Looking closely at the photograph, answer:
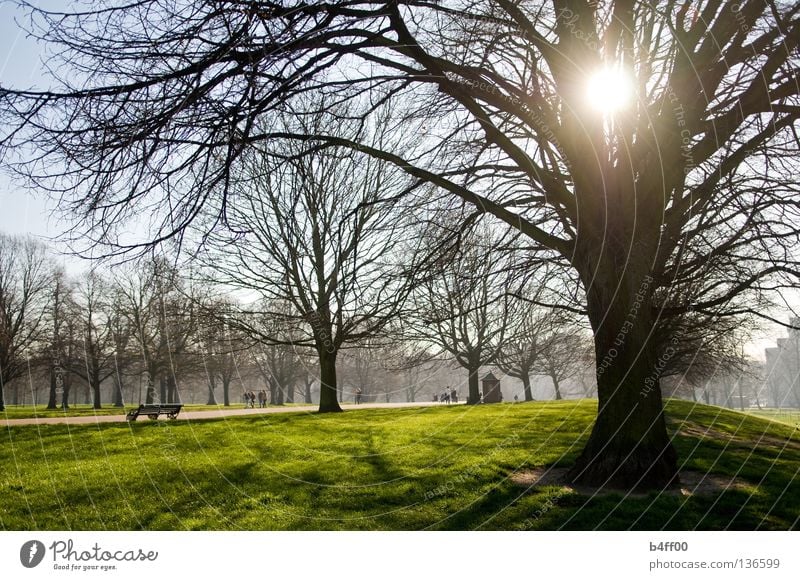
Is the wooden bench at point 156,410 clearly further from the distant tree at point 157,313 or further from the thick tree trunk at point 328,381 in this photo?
the thick tree trunk at point 328,381

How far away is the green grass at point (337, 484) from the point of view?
5449mm

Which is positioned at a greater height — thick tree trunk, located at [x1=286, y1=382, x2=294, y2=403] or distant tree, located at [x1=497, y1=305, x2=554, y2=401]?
distant tree, located at [x1=497, y1=305, x2=554, y2=401]

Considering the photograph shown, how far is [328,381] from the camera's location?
1816 cm

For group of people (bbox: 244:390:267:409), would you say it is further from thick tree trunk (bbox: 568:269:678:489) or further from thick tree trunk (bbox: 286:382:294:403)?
thick tree trunk (bbox: 568:269:678:489)

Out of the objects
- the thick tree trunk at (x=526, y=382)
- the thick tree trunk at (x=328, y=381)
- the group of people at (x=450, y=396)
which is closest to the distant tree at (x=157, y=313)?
the thick tree trunk at (x=328, y=381)

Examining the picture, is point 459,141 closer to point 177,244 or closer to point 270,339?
point 177,244

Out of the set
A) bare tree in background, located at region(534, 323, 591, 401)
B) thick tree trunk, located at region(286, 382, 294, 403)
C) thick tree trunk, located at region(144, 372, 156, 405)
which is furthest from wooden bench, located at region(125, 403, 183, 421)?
thick tree trunk, located at region(286, 382, 294, 403)

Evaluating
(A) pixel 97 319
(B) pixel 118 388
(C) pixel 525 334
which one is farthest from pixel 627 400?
(B) pixel 118 388

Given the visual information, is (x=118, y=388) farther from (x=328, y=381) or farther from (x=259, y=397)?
(x=259, y=397)

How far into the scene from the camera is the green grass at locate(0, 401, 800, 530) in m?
5.45

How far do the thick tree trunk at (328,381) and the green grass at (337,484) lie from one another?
19.1 ft

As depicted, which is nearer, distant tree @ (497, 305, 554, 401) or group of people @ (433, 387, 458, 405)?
distant tree @ (497, 305, 554, 401)

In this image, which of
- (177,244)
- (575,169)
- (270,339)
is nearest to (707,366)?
(270,339)

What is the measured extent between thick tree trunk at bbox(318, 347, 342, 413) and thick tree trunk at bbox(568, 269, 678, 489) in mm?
9868
